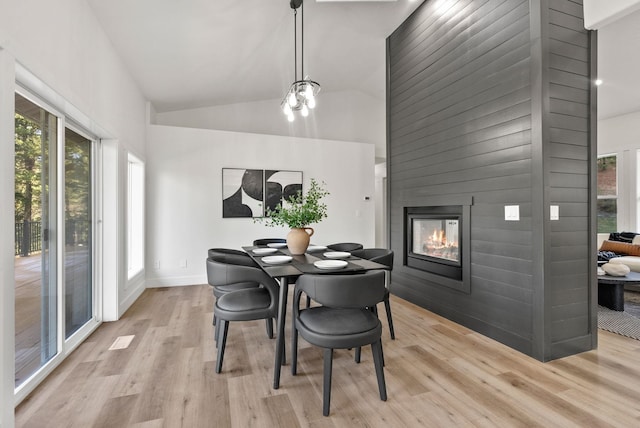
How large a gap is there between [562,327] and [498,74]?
82.3 inches

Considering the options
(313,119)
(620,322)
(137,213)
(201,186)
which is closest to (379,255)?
(620,322)

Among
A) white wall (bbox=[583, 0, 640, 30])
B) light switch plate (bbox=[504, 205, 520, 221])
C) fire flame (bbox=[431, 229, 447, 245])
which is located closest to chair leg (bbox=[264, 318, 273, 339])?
fire flame (bbox=[431, 229, 447, 245])

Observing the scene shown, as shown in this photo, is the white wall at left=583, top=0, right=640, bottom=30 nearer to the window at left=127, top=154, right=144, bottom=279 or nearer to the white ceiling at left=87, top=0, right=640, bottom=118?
the white ceiling at left=87, top=0, right=640, bottom=118

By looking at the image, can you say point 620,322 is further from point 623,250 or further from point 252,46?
point 252,46

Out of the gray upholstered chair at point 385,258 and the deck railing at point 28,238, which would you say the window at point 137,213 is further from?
the gray upholstered chair at point 385,258

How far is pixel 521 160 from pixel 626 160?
16.3 feet

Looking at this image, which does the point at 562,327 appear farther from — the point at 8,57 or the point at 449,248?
the point at 8,57

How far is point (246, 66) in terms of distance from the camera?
4168 millimetres

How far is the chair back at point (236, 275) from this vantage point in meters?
2.21

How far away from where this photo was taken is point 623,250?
15.4 feet

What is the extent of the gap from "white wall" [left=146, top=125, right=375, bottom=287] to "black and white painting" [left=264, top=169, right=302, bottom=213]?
0.11 m

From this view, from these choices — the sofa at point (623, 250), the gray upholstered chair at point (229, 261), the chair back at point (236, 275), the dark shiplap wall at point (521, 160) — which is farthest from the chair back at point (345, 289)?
the sofa at point (623, 250)

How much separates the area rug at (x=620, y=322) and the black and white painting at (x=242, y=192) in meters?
4.36

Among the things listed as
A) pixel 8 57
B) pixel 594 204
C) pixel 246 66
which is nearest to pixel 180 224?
pixel 246 66
